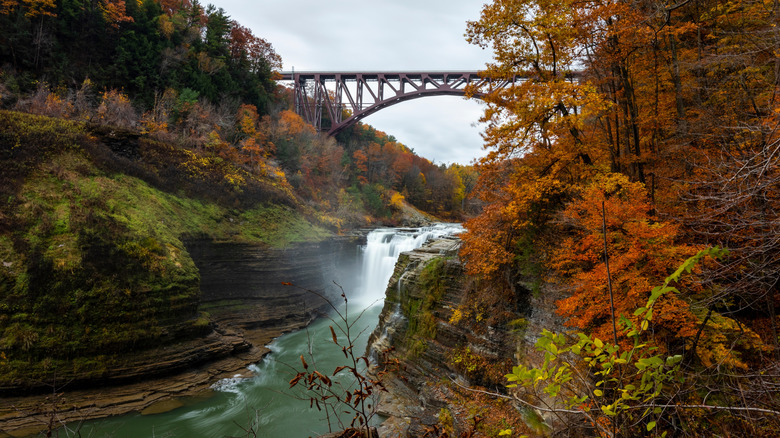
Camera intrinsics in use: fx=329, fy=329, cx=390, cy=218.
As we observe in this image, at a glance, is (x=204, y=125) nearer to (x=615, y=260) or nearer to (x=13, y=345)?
(x=13, y=345)

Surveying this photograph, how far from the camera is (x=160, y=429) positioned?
29.6 feet

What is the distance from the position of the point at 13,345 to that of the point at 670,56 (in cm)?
1884

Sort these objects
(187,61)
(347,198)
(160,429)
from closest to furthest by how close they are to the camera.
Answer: (160,429) < (187,61) < (347,198)

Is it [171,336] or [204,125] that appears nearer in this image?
[171,336]

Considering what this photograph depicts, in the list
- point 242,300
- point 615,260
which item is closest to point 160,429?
point 242,300

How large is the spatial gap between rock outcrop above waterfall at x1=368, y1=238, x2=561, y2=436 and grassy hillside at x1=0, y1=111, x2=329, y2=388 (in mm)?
7554

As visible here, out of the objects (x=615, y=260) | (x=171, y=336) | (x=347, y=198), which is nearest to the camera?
(x=615, y=260)

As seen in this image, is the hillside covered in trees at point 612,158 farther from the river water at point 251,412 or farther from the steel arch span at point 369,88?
the steel arch span at point 369,88

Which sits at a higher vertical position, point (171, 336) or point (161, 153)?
point (161, 153)

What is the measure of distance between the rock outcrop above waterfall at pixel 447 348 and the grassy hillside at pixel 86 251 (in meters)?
7.55

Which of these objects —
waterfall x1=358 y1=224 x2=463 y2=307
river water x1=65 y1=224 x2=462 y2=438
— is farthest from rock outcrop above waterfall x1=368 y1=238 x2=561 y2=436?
waterfall x1=358 y1=224 x2=463 y2=307

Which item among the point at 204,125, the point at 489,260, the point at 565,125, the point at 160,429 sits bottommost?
the point at 160,429

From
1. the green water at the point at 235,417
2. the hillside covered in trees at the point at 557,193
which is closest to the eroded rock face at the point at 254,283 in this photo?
the hillside covered in trees at the point at 557,193

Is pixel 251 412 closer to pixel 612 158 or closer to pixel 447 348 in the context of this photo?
pixel 447 348
